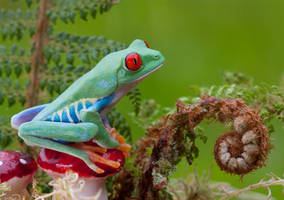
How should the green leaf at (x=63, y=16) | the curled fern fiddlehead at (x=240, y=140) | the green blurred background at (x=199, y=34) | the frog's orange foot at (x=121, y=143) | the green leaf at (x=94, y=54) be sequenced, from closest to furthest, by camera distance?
the curled fern fiddlehead at (x=240, y=140)
the frog's orange foot at (x=121, y=143)
the green leaf at (x=94, y=54)
the green leaf at (x=63, y=16)
the green blurred background at (x=199, y=34)

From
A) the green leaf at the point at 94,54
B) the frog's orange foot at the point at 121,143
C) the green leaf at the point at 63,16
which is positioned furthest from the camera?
the green leaf at the point at 63,16

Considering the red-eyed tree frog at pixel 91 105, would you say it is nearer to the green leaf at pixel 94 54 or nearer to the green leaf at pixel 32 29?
the green leaf at pixel 94 54

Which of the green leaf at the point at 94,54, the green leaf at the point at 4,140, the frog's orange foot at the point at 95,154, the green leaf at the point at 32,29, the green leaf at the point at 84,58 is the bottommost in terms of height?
the green leaf at the point at 4,140

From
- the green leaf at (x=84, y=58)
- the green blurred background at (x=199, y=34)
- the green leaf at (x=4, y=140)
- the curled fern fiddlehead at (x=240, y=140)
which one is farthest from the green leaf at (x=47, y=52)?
the green blurred background at (x=199, y=34)

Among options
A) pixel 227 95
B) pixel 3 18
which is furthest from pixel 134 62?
pixel 3 18

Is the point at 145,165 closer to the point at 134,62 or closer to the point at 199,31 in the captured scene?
the point at 134,62

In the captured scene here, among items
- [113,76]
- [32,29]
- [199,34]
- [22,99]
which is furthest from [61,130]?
[199,34]
